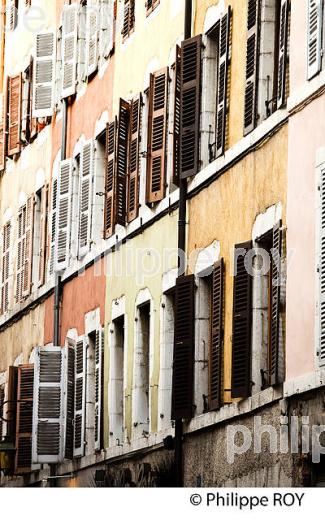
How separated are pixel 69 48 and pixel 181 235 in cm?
795

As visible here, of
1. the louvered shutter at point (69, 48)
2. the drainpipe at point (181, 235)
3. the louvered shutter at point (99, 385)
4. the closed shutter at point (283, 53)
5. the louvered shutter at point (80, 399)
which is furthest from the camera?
the louvered shutter at point (69, 48)

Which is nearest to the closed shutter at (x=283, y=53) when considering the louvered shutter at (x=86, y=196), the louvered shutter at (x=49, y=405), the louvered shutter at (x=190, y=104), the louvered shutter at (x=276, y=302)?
the louvered shutter at (x=276, y=302)

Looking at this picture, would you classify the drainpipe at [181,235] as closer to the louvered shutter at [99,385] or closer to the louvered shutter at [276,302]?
the louvered shutter at [276,302]

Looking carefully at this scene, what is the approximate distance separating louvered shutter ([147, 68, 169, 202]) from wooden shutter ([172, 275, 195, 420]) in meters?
1.97

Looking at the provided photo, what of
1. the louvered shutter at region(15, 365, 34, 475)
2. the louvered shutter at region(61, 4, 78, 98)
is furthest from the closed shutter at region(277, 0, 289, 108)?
the louvered shutter at region(15, 365, 34, 475)

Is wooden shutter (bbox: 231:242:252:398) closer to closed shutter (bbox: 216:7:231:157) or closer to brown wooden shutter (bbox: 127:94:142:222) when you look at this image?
closed shutter (bbox: 216:7:231:157)

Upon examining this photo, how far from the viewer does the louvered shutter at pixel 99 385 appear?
26.7 metres

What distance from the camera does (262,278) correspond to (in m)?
20.1

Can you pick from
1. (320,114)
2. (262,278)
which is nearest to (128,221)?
(262,278)

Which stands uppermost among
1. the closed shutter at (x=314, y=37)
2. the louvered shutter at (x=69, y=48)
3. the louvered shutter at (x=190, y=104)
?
the louvered shutter at (x=69, y=48)

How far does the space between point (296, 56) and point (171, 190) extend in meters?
5.03

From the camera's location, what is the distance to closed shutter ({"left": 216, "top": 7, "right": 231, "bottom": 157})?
865 inches

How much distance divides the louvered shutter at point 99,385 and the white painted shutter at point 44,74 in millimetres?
5808

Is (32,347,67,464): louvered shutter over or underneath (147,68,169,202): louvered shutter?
underneath
